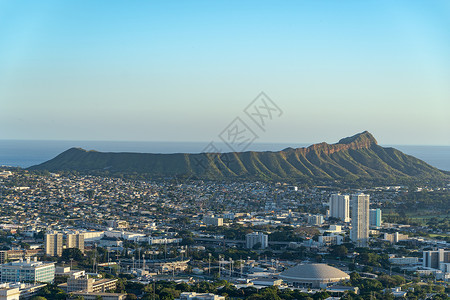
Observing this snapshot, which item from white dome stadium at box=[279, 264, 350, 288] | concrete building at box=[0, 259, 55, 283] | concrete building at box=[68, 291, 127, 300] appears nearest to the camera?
concrete building at box=[68, 291, 127, 300]

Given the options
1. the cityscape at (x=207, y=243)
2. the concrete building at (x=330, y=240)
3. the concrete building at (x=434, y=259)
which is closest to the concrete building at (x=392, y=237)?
the cityscape at (x=207, y=243)

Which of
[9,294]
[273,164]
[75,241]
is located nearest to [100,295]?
[9,294]

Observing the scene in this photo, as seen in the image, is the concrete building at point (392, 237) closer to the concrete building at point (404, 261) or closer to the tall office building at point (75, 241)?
the concrete building at point (404, 261)

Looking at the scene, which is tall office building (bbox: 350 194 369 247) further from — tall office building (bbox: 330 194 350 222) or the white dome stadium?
the white dome stadium

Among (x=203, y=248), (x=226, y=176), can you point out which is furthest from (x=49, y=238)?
(x=226, y=176)

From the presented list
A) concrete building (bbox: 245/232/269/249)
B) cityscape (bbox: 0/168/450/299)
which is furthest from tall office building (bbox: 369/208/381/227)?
concrete building (bbox: 245/232/269/249)

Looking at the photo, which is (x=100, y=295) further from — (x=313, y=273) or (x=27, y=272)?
(x=313, y=273)
